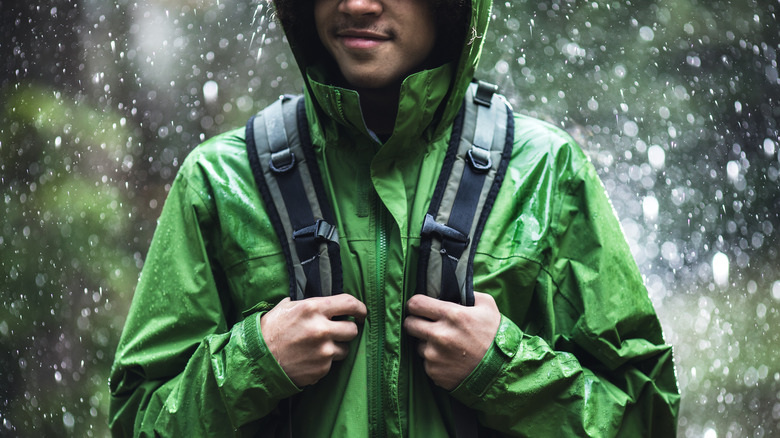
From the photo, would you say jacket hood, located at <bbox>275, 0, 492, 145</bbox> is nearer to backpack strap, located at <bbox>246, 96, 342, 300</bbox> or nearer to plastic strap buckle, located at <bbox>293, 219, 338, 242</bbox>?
backpack strap, located at <bbox>246, 96, 342, 300</bbox>

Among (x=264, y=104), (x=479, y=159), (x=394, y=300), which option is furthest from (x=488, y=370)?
(x=264, y=104)

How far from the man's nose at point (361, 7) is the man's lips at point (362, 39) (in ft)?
0.14

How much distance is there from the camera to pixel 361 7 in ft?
5.90

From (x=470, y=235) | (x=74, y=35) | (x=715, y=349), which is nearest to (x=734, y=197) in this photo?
(x=715, y=349)

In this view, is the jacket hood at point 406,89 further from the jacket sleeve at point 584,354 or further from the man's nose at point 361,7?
the jacket sleeve at point 584,354

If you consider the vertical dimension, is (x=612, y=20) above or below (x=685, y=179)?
above

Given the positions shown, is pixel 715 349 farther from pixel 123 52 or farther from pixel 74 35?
pixel 74 35

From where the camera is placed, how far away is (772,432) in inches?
147

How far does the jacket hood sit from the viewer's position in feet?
5.91

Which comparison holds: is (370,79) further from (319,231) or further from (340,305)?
(340,305)

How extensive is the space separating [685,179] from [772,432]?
129 cm

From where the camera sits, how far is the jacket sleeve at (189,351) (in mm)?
1685

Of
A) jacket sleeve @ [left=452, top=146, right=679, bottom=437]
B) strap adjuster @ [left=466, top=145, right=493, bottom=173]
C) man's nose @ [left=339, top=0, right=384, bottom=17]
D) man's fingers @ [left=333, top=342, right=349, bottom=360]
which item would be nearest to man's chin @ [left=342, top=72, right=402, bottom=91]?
man's nose @ [left=339, top=0, right=384, bottom=17]

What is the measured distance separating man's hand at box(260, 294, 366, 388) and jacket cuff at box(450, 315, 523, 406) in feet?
0.88
